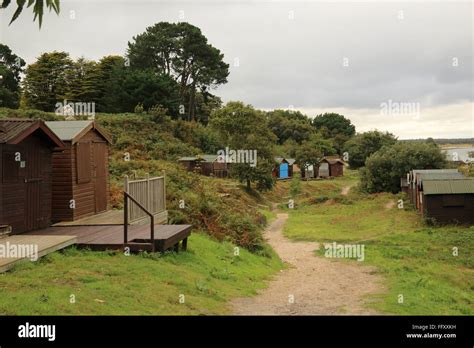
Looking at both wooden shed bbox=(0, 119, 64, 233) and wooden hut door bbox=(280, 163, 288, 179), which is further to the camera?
wooden hut door bbox=(280, 163, 288, 179)

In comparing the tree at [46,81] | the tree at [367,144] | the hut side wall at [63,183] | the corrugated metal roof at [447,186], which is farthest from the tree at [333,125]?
the hut side wall at [63,183]

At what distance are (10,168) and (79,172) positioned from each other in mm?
3483

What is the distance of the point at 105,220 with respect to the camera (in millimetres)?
15805

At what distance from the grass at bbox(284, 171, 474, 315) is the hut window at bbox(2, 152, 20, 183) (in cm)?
1032

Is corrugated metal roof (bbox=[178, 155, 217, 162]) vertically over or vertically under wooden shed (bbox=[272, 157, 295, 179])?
over

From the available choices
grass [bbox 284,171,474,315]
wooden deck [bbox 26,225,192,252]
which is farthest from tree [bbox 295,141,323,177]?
wooden deck [bbox 26,225,192,252]

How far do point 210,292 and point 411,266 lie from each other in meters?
11.2

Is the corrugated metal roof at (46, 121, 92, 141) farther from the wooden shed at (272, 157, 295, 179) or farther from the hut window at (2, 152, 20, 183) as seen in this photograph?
the wooden shed at (272, 157, 295, 179)

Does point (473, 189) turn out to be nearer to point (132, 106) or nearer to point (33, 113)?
point (33, 113)

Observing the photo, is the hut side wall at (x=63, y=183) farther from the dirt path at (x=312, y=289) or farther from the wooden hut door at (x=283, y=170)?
the wooden hut door at (x=283, y=170)

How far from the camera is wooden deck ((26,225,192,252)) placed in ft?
39.5

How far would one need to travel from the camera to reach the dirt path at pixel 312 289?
33.1 ft

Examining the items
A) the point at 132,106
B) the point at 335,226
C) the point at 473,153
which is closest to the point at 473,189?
the point at 335,226

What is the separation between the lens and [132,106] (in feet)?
179
